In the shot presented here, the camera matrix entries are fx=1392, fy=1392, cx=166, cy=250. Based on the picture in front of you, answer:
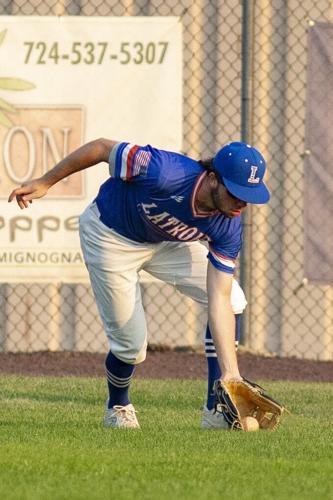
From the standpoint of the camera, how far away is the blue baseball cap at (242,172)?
6340 mm

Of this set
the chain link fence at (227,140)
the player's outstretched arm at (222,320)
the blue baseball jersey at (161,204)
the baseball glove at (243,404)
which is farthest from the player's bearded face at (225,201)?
the chain link fence at (227,140)

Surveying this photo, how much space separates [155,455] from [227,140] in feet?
18.8

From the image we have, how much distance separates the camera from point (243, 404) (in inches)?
275

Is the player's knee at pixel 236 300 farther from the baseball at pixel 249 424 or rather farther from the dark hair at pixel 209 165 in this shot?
the dark hair at pixel 209 165

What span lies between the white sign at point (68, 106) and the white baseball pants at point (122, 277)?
345 centimetres

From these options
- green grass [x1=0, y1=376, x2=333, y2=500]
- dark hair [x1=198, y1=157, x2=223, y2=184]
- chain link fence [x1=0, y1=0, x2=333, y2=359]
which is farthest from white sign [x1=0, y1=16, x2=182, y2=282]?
dark hair [x1=198, y1=157, x2=223, y2=184]

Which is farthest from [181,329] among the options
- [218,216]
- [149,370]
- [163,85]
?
[218,216]

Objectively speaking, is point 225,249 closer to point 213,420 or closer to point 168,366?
point 213,420

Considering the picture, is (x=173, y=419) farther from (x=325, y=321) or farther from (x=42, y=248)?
(x=325, y=321)

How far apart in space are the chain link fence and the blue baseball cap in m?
4.67

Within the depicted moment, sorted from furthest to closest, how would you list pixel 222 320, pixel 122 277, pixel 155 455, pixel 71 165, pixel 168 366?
pixel 168 366 → pixel 122 277 → pixel 222 320 → pixel 71 165 → pixel 155 455

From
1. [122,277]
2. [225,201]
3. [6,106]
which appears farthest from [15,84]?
[225,201]

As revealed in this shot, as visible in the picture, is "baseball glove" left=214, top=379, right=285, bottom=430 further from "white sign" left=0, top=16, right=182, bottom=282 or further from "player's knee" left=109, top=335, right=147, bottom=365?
"white sign" left=0, top=16, right=182, bottom=282

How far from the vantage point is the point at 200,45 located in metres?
11.3
